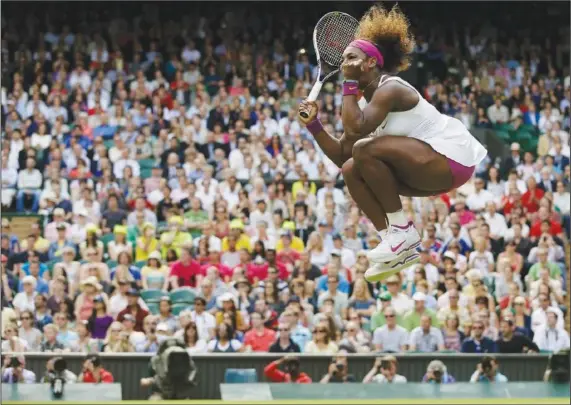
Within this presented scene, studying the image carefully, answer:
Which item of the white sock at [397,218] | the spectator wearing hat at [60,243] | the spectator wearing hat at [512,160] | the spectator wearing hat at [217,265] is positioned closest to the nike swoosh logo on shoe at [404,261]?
the white sock at [397,218]

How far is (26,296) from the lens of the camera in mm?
14930

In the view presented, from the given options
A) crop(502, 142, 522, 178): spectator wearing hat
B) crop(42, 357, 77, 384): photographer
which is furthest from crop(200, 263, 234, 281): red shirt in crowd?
crop(502, 142, 522, 178): spectator wearing hat

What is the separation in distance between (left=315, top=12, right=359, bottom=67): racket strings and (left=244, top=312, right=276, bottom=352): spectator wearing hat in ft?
22.5

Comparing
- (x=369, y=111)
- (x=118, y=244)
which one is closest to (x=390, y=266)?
(x=369, y=111)

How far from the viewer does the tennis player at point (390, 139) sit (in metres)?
7.20

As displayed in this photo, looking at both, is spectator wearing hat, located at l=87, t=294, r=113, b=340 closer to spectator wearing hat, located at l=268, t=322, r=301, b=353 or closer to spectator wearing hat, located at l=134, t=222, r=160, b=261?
spectator wearing hat, located at l=134, t=222, r=160, b=261

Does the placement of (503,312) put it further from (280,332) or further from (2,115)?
(2,115)

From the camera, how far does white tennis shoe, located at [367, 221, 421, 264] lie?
7520 mm

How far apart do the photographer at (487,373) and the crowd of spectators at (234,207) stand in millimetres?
513

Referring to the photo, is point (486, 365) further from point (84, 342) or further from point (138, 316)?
point (84, 342)

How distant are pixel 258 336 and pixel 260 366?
592 millimetres

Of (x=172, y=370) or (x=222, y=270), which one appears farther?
(x=222, y=270)

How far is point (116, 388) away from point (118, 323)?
138cm

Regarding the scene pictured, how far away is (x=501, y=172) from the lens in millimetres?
19172
